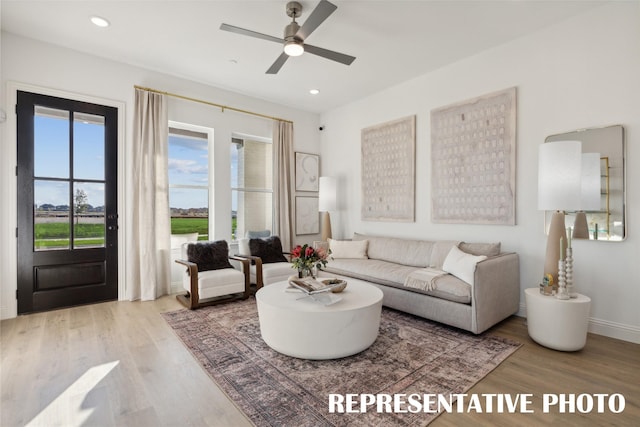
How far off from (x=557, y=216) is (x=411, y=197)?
1869mm

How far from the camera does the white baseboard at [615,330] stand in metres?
2.69

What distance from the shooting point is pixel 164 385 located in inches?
80.0

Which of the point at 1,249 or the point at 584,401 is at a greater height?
the point at 1,249

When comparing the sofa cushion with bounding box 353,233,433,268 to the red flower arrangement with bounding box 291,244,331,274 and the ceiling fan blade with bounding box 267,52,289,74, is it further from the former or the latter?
the ceiling fan blade with bounding box 267,52,289,74

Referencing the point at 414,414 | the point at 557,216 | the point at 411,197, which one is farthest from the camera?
the point at 411,197

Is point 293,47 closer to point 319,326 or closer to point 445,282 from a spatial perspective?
point 319,326

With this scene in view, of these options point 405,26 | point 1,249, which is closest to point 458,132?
→ point 405,26

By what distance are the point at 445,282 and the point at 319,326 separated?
145cm

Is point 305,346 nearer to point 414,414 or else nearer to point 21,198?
point 414,414

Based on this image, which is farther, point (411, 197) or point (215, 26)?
point (411, 197)

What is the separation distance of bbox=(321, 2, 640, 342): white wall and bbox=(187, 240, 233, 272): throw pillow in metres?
2.74

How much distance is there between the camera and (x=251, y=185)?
5219 millimetres

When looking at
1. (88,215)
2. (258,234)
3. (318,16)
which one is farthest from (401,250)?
(88,215)

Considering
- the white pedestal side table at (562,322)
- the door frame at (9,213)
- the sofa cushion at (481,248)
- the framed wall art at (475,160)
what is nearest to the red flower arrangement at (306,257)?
the sofa cushion at (481,248)
